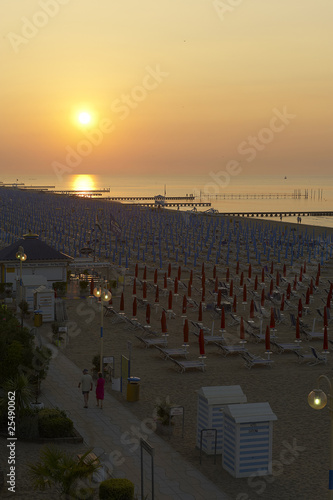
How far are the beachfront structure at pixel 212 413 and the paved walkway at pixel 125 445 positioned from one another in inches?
27.5

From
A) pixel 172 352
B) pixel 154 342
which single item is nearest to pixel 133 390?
pixel 172 352

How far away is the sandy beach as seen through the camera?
47.3ft

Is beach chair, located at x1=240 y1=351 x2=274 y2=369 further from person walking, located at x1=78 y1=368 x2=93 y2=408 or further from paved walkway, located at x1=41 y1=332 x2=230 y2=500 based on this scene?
person walking, located at x1=78 y1=368 x2=93 y2=408

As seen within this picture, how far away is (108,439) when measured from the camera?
52.8 ft

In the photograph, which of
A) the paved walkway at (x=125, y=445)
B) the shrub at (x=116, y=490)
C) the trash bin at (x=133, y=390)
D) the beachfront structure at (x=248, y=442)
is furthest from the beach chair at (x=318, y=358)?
the shrub at (x=116, y=490)

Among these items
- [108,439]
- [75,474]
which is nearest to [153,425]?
[108,439]

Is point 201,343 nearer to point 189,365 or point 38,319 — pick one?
point 189,365

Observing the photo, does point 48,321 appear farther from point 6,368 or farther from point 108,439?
point 108,439

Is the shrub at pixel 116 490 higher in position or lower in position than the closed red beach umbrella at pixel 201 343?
lower

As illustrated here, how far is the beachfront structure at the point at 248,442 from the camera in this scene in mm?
14297

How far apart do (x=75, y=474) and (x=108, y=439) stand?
4.43 meters

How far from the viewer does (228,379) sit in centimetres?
2172

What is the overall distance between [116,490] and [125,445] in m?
3.51

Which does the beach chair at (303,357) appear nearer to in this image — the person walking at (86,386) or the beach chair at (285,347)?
the beach chair at (285,347)
